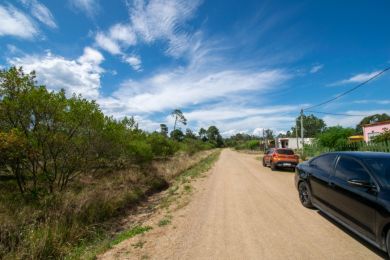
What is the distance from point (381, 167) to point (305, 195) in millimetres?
2836

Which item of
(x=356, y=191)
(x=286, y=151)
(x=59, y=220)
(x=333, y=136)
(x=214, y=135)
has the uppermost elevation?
(x=214, y=135)

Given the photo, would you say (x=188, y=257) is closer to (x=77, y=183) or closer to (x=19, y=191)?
(x=19, y=191)

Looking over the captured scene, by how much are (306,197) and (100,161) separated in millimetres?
9196

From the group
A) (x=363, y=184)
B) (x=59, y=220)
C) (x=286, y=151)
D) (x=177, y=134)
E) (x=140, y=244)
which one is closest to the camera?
(x=363, y=184)

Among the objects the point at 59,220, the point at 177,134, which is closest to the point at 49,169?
the point at 59,220

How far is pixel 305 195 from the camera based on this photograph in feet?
23.4

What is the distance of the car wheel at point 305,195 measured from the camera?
6.85 metres

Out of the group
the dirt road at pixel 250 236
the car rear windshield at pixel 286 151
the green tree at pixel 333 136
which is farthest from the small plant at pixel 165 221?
the green tree at pixel 333 136

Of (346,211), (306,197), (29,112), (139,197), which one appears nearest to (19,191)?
(29,112)

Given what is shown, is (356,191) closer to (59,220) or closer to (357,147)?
(59,220)

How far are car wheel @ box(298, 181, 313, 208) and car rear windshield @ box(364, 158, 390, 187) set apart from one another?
2.29 meters

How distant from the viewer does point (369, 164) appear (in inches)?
183

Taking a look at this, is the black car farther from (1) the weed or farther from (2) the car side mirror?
(1) the weed

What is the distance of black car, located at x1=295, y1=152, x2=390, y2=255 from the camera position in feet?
12.7
